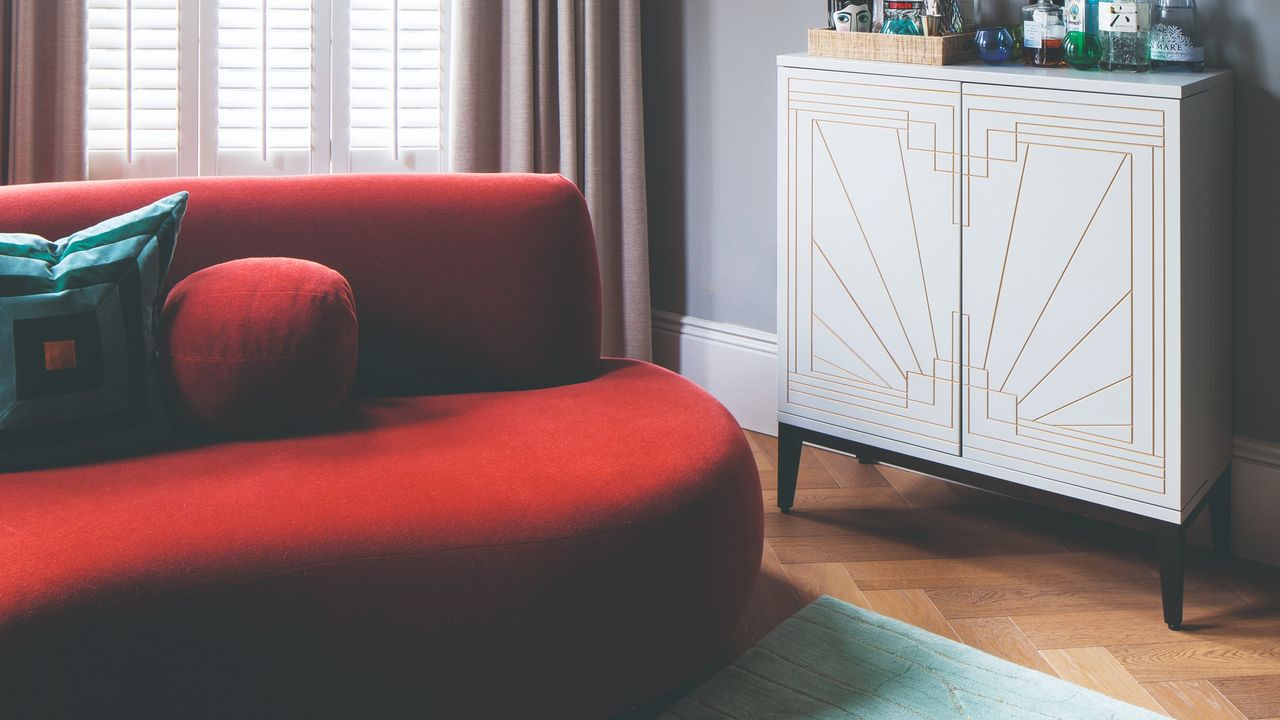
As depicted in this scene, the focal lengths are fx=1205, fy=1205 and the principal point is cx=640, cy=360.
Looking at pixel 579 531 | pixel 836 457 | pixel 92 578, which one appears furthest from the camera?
pixel 836 457

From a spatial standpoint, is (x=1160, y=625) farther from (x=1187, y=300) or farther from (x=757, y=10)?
(x=757, y=10)

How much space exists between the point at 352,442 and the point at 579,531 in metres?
0.45

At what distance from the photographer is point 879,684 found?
1973 mm

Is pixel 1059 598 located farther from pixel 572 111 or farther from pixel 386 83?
pixel 386 83

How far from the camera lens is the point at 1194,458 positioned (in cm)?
222

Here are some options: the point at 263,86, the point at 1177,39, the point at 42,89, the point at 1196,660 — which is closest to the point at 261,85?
the point at 263,86

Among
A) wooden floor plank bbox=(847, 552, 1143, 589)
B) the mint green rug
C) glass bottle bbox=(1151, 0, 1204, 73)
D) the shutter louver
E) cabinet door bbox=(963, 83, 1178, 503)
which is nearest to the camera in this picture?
the mint green rug

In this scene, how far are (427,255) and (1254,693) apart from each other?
5.28 ft

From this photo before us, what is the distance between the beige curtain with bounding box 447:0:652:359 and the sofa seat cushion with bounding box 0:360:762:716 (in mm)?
1420

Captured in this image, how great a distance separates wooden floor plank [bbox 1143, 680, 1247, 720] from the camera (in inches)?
74.8

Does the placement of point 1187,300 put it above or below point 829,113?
below

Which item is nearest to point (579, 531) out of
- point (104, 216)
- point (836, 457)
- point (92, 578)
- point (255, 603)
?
point (255, 603)

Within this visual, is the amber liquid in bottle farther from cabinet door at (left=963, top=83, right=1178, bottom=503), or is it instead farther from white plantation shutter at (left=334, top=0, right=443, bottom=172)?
white plantation shutter at (left=334, top=0, right=443, bottom=172)

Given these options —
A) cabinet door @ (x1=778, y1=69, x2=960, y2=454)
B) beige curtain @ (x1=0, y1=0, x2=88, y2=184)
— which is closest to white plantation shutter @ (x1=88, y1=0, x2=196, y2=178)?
beige curtain @ (x1=0, y1=0, x2=88, y2=184)
